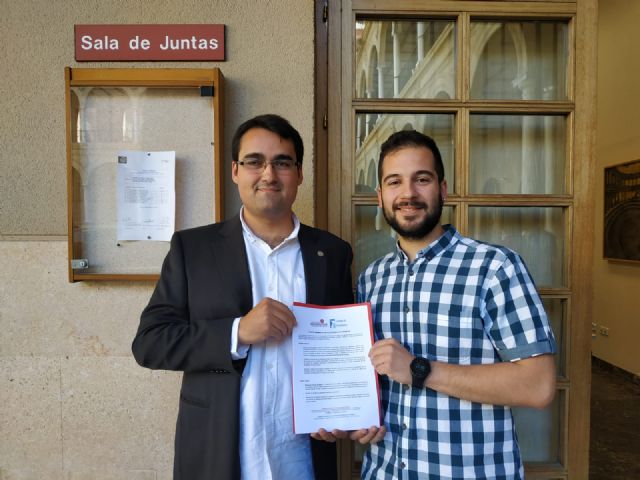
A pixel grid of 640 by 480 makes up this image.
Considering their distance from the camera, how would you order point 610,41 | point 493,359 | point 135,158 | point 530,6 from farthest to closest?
point 610,41, point 530,6, point 135,158, point 493,359

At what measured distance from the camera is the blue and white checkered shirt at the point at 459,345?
1409 millimetres

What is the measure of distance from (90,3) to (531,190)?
248 cm

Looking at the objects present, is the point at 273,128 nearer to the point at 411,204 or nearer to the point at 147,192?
the point at 411,204

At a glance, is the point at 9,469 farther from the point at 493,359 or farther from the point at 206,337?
the point at 493,359

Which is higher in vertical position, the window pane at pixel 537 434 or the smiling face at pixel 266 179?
the smiling face at pixel 266 179

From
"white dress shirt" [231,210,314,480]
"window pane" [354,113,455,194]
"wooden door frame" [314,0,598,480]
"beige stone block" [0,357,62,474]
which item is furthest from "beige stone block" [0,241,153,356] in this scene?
"window pane" [354,113,455,194]

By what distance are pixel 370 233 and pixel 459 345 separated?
3.61ft

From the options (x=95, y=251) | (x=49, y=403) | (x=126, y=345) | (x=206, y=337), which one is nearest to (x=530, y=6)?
(x=206, y=337)

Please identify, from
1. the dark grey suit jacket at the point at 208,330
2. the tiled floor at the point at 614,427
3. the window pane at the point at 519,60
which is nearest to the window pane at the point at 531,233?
the window pane at the point at 519,60

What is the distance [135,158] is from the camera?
217 cm

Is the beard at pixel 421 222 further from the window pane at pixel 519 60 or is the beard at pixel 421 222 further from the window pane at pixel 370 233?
the window pane at pixel 519 60

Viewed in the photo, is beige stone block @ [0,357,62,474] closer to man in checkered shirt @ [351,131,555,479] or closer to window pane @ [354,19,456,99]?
man in checkered shirt @ [351,131,555,479]

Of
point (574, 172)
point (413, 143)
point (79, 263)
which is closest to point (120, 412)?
point (79, 263)

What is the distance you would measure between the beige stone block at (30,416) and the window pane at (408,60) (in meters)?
2.19
